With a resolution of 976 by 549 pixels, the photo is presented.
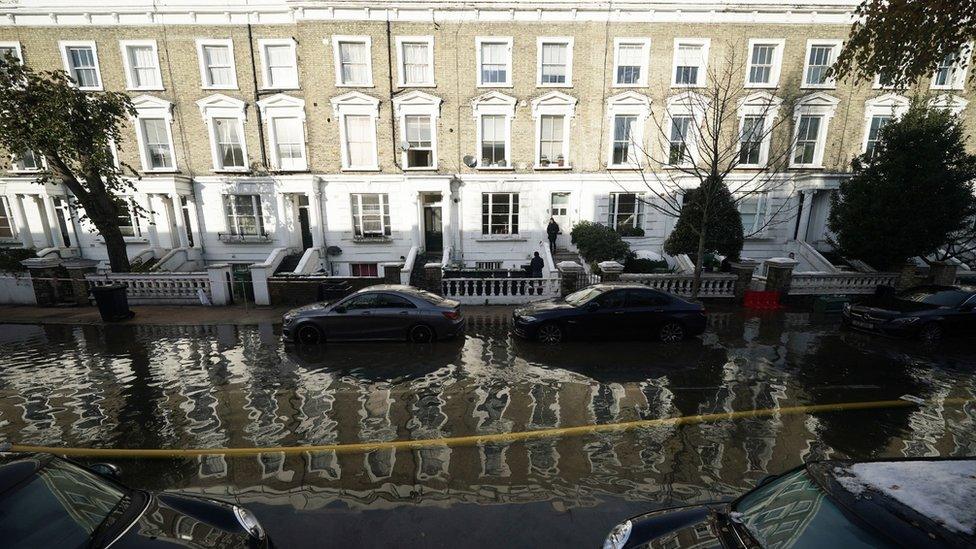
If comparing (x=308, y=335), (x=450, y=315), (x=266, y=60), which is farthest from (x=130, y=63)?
(x=450, y=315)

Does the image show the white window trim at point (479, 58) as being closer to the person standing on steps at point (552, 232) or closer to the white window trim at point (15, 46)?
the person standing on steps at point (552, 232)

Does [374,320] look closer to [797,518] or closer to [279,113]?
[797,518]

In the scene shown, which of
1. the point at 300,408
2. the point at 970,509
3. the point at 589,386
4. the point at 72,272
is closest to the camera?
the point at 970,509

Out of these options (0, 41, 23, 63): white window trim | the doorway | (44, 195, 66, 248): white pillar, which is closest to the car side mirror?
the doorway

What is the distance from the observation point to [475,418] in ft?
19.6

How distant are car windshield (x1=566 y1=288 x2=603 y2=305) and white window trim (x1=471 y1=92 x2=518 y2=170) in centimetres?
936

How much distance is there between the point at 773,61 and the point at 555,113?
9.92 meters

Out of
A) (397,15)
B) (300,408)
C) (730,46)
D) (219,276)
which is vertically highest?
(397,15)

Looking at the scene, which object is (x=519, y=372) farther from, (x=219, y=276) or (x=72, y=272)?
(x=72, y=272)

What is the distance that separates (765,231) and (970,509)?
1941 cm

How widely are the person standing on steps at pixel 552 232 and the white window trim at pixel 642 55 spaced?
21.7 feet

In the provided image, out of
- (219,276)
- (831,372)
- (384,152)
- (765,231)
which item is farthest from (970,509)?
(765,231)

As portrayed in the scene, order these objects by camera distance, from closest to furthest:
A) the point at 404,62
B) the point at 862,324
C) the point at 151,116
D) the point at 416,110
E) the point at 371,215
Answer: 1. the point at 862,324
2. the point at 404,62
3. the point at 416,110
4. the point at 151,116
5. the point at 371,215

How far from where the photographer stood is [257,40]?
1658 centimetres
